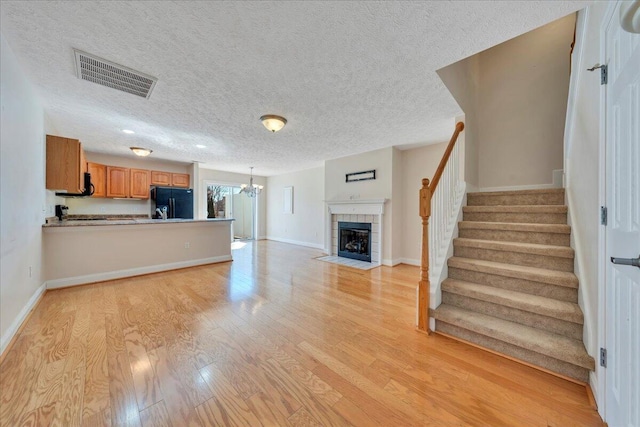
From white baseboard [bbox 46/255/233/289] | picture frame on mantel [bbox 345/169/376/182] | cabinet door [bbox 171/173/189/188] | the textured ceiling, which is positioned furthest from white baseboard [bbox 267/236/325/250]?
the textured ceiling

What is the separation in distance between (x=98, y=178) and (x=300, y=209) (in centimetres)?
487

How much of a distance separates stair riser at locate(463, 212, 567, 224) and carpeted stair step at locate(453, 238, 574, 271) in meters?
0.41

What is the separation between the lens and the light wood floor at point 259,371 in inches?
50.3

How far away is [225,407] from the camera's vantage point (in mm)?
1328

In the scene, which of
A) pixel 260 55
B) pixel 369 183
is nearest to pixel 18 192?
pixel 260 55

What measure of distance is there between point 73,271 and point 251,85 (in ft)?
12.4

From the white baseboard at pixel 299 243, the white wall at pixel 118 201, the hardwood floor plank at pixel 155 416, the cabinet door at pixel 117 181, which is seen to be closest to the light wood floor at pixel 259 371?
the hardwood floor plank at pixel 155 416

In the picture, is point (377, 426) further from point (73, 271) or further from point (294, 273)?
point (73, 271)

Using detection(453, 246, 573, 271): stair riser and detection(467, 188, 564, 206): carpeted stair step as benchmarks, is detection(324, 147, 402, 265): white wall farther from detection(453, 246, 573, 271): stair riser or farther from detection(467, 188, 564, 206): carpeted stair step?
detection(453, 246, 573, 271): stair riser

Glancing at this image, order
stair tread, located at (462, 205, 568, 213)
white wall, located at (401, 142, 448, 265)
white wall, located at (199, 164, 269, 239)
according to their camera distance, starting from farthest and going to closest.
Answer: white wall, located at (199, 164, 269, 239), white wall, located at (401, 142, 448, 265), stair tread, located at (462, 205, 568, 213)

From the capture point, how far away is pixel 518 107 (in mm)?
3541

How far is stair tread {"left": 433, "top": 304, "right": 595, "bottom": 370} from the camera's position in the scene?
150cm

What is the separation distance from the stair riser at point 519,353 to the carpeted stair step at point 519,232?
108 cm

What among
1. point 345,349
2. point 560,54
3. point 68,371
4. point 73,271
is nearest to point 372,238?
point 345,349
